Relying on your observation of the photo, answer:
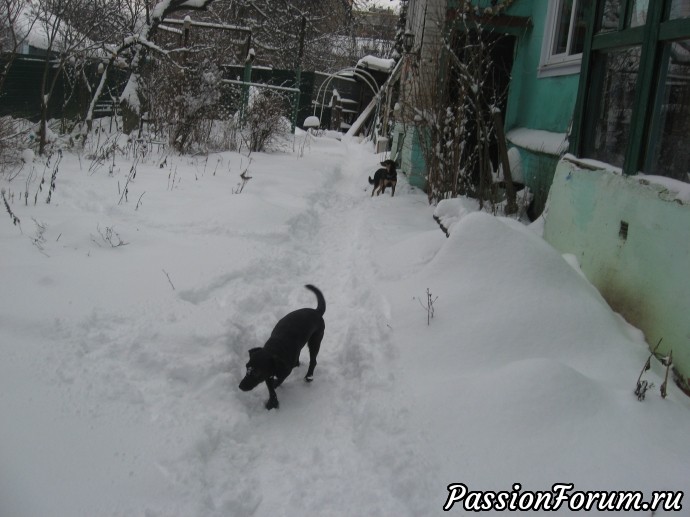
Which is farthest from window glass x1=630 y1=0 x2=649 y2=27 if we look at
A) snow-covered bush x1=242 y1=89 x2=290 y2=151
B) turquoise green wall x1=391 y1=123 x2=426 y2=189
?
snow-covered bush x1=242 y1=89 x2=290 y2=151

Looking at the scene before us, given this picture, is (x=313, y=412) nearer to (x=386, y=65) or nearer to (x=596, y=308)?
(x=596, y=308)

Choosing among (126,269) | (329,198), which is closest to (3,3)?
(329,198)

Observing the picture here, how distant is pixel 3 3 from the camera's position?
789 cm

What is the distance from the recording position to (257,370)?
2871 mm

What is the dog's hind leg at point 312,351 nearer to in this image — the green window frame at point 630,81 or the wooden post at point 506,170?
the green window frame at point 630,81

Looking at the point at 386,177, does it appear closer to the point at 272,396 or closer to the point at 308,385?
the point at 308,385

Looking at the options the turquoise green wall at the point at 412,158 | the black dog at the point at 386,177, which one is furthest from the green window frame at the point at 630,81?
the turquoise green wall at the point at 412,158

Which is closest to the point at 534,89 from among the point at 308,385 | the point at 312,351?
the point at 312,351

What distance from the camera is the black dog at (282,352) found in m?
2.88

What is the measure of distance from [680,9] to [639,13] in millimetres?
527

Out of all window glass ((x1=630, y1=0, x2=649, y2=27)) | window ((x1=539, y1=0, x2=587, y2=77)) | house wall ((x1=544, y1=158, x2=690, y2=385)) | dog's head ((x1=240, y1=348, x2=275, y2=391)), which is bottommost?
dog's head ((x1=240, y1=348, x2=275, y2=391))

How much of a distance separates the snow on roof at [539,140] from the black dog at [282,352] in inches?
161

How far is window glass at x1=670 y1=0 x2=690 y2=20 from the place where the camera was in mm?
3191

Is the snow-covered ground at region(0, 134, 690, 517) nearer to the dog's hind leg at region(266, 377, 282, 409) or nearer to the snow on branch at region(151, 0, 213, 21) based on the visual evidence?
the dog's hind leg at region(266, 377, 282, 409)
